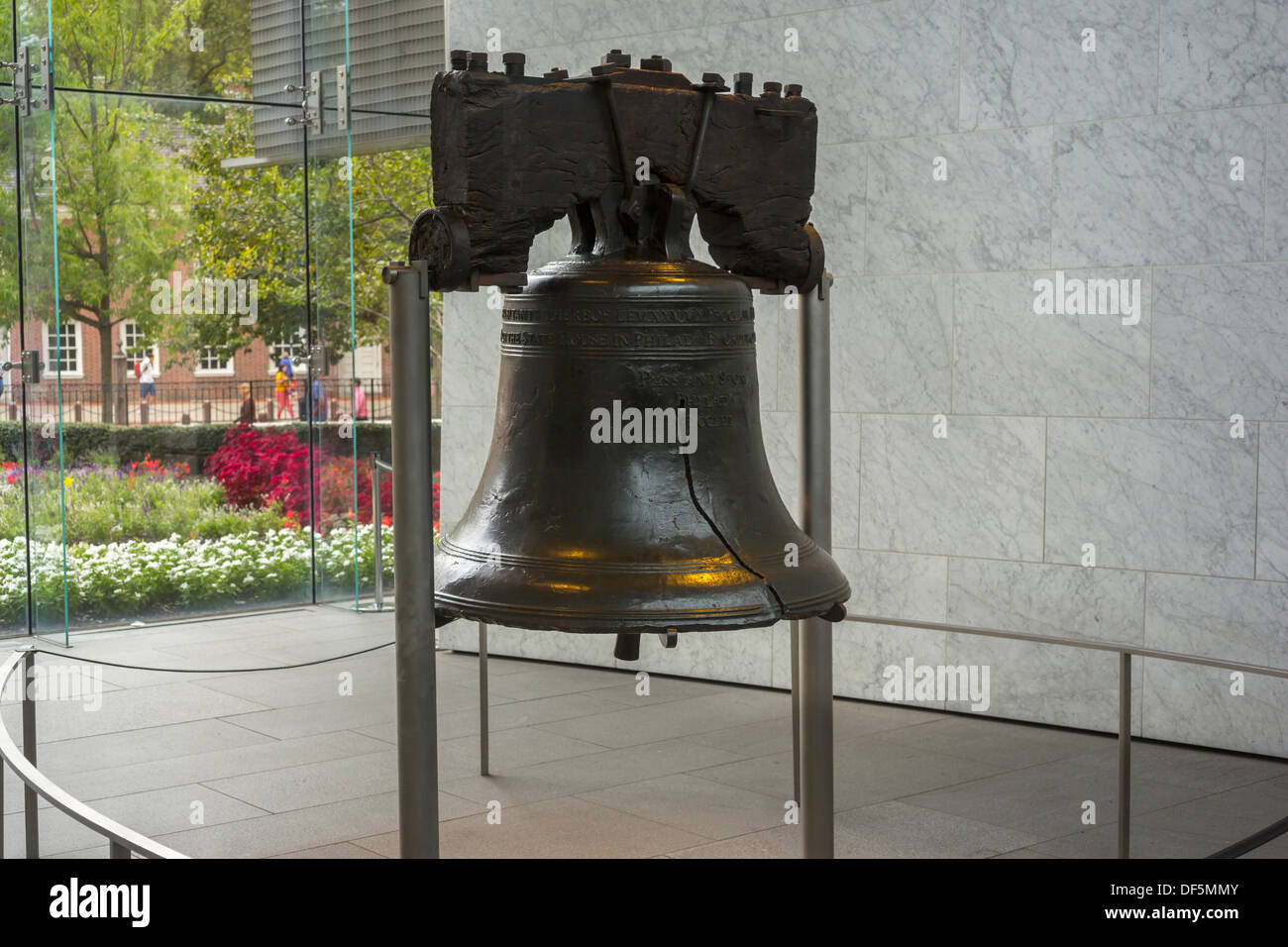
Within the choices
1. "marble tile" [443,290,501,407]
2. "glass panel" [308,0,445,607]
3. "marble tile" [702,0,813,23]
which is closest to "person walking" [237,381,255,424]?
"glass panel" [308,0,445,607]

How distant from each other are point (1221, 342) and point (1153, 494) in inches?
27.9

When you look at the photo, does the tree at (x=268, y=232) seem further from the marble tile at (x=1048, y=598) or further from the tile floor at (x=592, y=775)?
the marble tile at (x=1048, y=598)

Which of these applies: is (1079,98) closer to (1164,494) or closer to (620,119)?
(1164,494)

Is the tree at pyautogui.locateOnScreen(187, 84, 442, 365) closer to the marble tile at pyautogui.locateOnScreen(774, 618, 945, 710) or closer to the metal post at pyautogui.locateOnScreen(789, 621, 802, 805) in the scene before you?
the marble tile at pyautogui.locateOnScreen(774, 618, 945, 710)

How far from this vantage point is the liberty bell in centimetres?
269

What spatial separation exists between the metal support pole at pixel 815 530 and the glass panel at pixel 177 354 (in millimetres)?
6378

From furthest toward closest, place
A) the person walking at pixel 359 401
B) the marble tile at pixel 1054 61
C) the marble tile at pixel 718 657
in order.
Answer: the person walking at pixel 359 401
the marble tile at pixel 718 657
the marble tile at pixel 1054 61

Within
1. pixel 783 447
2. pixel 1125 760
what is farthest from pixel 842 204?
pixel 1125 760

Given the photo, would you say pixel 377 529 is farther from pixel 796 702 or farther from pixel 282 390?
pixel 796 702

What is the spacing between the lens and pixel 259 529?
386 inches

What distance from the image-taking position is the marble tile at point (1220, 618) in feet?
20.0

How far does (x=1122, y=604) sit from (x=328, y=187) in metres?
5.85

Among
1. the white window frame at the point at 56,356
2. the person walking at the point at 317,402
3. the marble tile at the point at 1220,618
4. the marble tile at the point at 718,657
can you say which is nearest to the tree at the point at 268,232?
the person walking at the point at 317,402

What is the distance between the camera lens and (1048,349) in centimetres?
663
